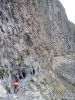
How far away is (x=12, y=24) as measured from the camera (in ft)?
117

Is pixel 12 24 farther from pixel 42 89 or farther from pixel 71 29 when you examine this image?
pixel 71 29

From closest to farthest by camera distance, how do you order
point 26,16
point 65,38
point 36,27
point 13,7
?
1. point 13,7
2. point 26,16
3. point 36,27
4. point 65,38

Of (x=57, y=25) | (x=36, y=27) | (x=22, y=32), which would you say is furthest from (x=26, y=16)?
(x=57, y=25)

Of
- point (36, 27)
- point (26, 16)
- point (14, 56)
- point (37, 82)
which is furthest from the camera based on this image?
point (36, 27)

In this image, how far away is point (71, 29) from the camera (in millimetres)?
101438

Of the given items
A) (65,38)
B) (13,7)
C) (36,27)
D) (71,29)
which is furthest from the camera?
(71,29)

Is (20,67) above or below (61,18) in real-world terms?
below

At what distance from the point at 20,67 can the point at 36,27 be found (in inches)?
818

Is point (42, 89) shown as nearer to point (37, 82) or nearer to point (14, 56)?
point (37, 82)

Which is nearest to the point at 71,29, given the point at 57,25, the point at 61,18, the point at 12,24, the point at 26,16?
the point at 61,18

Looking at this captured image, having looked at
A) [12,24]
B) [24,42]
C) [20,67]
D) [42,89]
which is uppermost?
[12,24]

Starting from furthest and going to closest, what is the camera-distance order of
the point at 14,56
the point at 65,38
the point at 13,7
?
the point at 65,38
the point at 13,7
the point at 14,56

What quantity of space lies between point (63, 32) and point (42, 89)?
5448 centimetres

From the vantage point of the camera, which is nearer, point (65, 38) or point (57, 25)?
point (57, 25)
